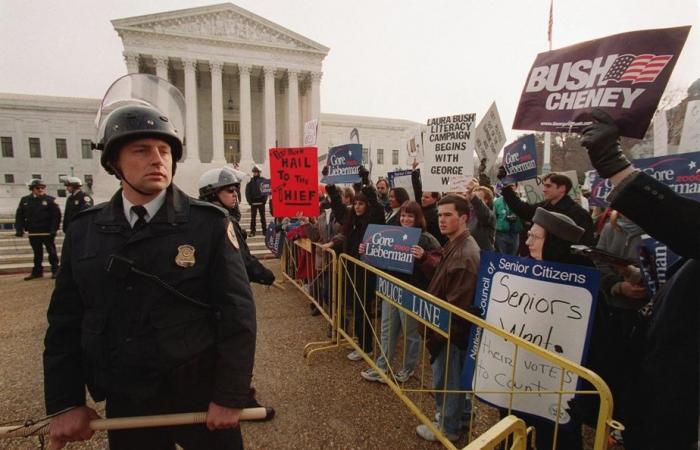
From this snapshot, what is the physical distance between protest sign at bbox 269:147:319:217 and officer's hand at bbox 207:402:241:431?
4079 mm

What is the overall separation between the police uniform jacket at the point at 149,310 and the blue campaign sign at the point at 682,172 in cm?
328

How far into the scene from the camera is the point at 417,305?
9.36ft

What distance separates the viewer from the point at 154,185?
1548 millimetres

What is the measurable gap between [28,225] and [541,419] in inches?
415

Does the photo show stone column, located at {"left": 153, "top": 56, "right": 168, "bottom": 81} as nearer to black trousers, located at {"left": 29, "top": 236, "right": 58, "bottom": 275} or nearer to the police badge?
black trousers, located at {"left": 29, "top": 236, "right": 58, "bottom": 275}

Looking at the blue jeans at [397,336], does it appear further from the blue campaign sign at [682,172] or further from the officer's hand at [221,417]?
the blue campaign sign at [682,172]

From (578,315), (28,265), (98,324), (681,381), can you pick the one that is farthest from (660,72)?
(28,265)

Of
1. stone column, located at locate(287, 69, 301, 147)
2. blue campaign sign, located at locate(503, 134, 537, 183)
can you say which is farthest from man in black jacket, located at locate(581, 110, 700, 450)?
stone column, located at locate(287, 69, 301, 147)

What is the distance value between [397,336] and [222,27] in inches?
1546

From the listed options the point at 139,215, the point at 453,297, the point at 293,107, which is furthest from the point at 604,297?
the point at 293,107

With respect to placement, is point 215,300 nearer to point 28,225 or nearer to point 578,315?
point 578,315

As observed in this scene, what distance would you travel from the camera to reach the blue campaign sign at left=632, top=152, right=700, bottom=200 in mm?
2699

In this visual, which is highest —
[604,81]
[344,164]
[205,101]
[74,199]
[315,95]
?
[315,95]

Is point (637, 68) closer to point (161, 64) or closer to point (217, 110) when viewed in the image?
point (217, 110)
